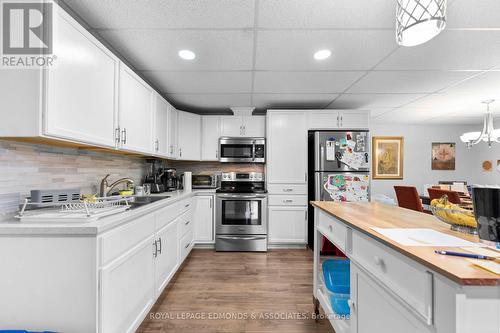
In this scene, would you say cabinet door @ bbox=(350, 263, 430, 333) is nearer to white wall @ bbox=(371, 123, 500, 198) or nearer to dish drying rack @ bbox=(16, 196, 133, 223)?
dish drying rack @ bbox=(16, 196, 133, 223)

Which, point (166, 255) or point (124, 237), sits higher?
point (124, 237)

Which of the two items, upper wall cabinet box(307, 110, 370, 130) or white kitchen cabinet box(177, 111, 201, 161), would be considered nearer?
upper wall cabinet box(307, 110, 370, 130)

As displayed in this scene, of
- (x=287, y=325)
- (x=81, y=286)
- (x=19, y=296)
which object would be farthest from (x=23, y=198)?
(x=287, y=325)

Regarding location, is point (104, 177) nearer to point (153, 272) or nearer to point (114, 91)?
point (114, 91)

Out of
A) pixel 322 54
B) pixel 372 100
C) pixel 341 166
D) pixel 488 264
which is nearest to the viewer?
pixel 488 264

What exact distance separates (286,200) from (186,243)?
1540 millimetres

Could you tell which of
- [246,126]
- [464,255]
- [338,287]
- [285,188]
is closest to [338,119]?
[285,188]

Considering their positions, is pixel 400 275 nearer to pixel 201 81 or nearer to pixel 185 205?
pixel 185 205

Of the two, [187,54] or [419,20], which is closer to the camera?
[419,20]

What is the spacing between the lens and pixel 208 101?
11.9ft

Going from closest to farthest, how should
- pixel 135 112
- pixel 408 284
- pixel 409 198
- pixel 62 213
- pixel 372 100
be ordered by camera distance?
pixel 408 284 < pixel 62 213 < pixel 135 112 < pixel 409 198 < pixel 372 100

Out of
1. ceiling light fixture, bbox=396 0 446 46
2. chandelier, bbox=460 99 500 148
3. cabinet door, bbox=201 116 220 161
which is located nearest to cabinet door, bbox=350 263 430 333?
ceiling light fixture, bbox=396 0 446 46

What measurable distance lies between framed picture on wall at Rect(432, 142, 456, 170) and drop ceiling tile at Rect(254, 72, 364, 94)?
3549mm

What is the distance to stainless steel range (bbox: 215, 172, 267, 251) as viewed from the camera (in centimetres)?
347
